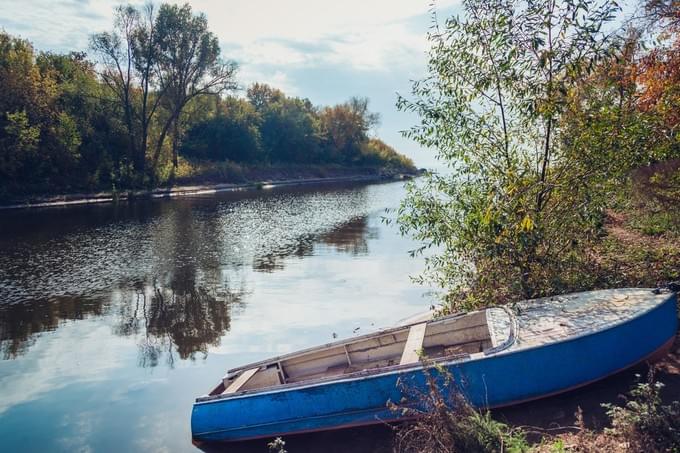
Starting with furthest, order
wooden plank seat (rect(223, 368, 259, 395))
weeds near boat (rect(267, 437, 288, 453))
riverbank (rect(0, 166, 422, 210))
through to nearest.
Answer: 1. riverbank (rect(0, 166, 422, 210))
2. wooden plank seat (rect(223, 368, 259, 395))
3. weeds near boat (rect(267, 437, 288, 453))

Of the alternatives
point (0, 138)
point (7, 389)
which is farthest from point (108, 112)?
point (7, 389)

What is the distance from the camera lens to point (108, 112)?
4888 cm

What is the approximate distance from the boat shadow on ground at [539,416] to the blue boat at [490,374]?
0.23 m

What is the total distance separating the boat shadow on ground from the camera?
676 centimetres

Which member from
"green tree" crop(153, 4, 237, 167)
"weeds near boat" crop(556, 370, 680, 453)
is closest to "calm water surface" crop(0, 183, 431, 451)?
"weeds near boat" crop(556, 370, 680, 453)

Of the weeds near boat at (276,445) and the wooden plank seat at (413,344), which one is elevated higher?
the wooden plank seat at (413,344)

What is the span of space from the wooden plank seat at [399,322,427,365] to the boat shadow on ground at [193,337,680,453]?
3.36 ft

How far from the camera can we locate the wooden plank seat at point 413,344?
7.28 meters

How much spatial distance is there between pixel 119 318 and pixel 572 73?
1183 centimetres

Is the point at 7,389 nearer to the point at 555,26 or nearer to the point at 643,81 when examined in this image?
the point at 555,26

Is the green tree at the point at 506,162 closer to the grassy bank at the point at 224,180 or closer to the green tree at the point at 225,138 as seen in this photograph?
the grassy bank at the point at 224,180

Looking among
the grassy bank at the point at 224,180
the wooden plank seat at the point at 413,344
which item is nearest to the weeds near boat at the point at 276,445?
the wooden plank seat at the point at 413,344

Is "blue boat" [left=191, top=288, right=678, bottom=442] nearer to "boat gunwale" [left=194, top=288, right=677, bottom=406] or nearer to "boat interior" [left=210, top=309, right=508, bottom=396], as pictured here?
"boat gunwale" [left=194, top=288, right=677, bottom=406]

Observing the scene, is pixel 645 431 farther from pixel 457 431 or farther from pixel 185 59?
pixel 185 59
